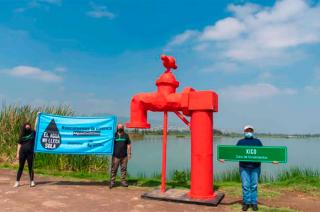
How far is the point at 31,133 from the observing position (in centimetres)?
937

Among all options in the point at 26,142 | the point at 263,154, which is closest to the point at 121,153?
the point at 26,142

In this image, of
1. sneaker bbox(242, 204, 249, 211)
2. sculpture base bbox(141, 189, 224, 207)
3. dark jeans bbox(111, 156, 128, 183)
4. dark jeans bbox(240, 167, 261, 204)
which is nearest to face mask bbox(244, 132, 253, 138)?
dark jeans bbox(240, 167, 261, 204)

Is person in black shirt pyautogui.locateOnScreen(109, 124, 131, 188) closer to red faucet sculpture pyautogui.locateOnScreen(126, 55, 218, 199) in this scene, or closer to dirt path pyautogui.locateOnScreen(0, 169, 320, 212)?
dirt path pyautogui.locateOnScreen(0, 169, 320, 212)

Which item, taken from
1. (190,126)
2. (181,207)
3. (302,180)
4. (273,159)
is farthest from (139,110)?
(302,180)

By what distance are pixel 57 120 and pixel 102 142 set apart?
64.9 inches

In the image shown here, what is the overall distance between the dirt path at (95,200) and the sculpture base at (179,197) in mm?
147

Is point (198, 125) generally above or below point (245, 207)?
above

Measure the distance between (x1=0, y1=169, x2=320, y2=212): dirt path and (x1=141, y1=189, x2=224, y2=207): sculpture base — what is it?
0.15m

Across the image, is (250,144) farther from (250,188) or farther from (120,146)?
(120,146)

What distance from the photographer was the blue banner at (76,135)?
33.1 ft

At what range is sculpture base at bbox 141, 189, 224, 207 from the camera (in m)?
7.61

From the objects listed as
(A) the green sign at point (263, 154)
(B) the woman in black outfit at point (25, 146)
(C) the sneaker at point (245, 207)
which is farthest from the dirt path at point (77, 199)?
(A) the green sign at point (263, 154)

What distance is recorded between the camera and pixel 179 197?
8.01 meters

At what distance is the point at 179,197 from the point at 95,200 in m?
2.02
